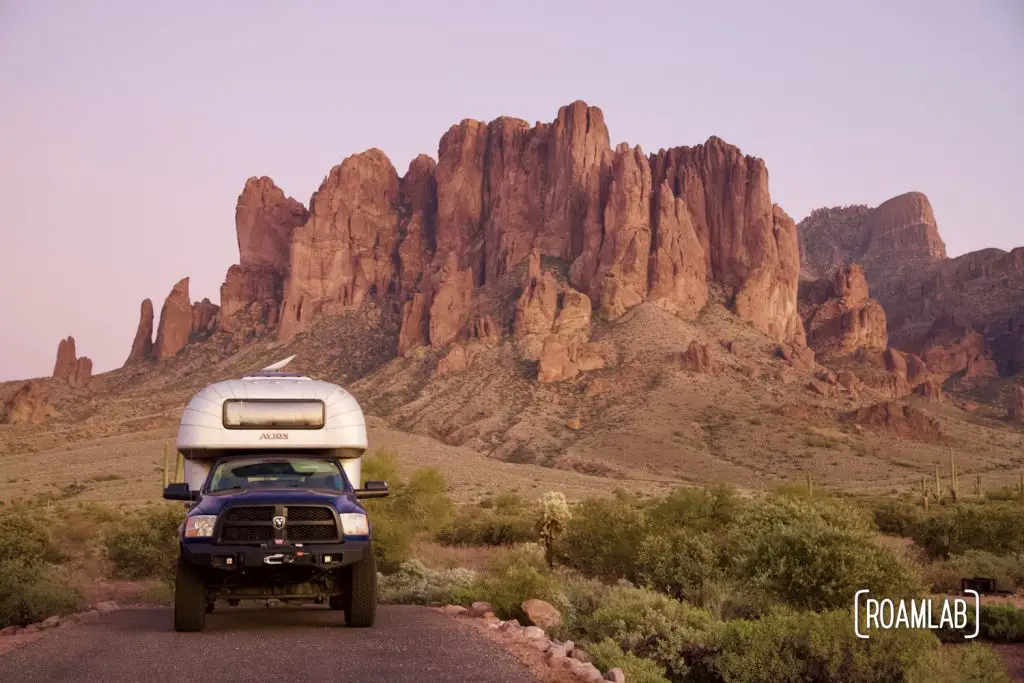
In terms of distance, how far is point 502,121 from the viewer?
14462 cm

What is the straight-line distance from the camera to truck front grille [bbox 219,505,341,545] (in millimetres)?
11891

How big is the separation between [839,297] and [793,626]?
425ft

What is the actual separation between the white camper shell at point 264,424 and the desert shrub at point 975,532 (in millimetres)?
16623

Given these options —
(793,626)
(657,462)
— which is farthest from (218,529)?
(657,462)

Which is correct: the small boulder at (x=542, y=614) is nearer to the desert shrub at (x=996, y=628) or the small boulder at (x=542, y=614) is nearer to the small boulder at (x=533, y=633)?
the small boulder at (x=533, y=633)

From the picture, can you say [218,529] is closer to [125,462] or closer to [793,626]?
[793,626]

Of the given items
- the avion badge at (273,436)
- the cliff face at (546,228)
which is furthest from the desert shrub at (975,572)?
the cliff face at (546,228)

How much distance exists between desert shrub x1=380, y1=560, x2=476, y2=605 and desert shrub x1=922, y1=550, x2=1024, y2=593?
8.94m

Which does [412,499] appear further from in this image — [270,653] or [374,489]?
[270,653]

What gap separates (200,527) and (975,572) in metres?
15.0

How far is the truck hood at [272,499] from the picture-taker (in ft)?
39.5

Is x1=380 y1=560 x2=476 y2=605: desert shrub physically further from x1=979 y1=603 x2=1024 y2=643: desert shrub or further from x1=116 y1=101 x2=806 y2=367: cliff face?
x1=116 y1=101 x2=806 y2=367: cliff face

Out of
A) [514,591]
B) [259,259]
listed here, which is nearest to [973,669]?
[514,591]

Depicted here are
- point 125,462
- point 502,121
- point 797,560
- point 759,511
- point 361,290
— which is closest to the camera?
point 797,560
